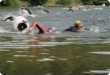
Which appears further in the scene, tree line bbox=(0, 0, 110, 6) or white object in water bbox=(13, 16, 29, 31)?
tree line bbox=(0, 0, 110, 6)

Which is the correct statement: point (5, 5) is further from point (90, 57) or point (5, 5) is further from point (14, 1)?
point (90, 57)

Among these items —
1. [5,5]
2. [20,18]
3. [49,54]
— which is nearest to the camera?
[49,54]

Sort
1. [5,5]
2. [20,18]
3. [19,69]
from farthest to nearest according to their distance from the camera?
[5,5]
[20,18]
[19,69]

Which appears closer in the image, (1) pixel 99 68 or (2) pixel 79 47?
(1) pixel 99 68

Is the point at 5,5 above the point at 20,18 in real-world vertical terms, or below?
below

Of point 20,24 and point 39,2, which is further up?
point 20,24

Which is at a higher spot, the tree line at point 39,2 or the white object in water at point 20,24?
the white object in water at point 20,24

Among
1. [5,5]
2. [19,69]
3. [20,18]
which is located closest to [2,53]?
[19,69]

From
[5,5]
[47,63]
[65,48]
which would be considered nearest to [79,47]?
[65,48]

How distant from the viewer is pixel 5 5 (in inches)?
5290

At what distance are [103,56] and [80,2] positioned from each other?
404 feet

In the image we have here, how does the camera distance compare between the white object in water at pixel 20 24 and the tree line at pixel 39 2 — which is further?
the tree line at pixel 39 2

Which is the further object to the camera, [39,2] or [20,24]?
[39,2]

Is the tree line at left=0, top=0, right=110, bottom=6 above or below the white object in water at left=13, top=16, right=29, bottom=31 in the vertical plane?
below
